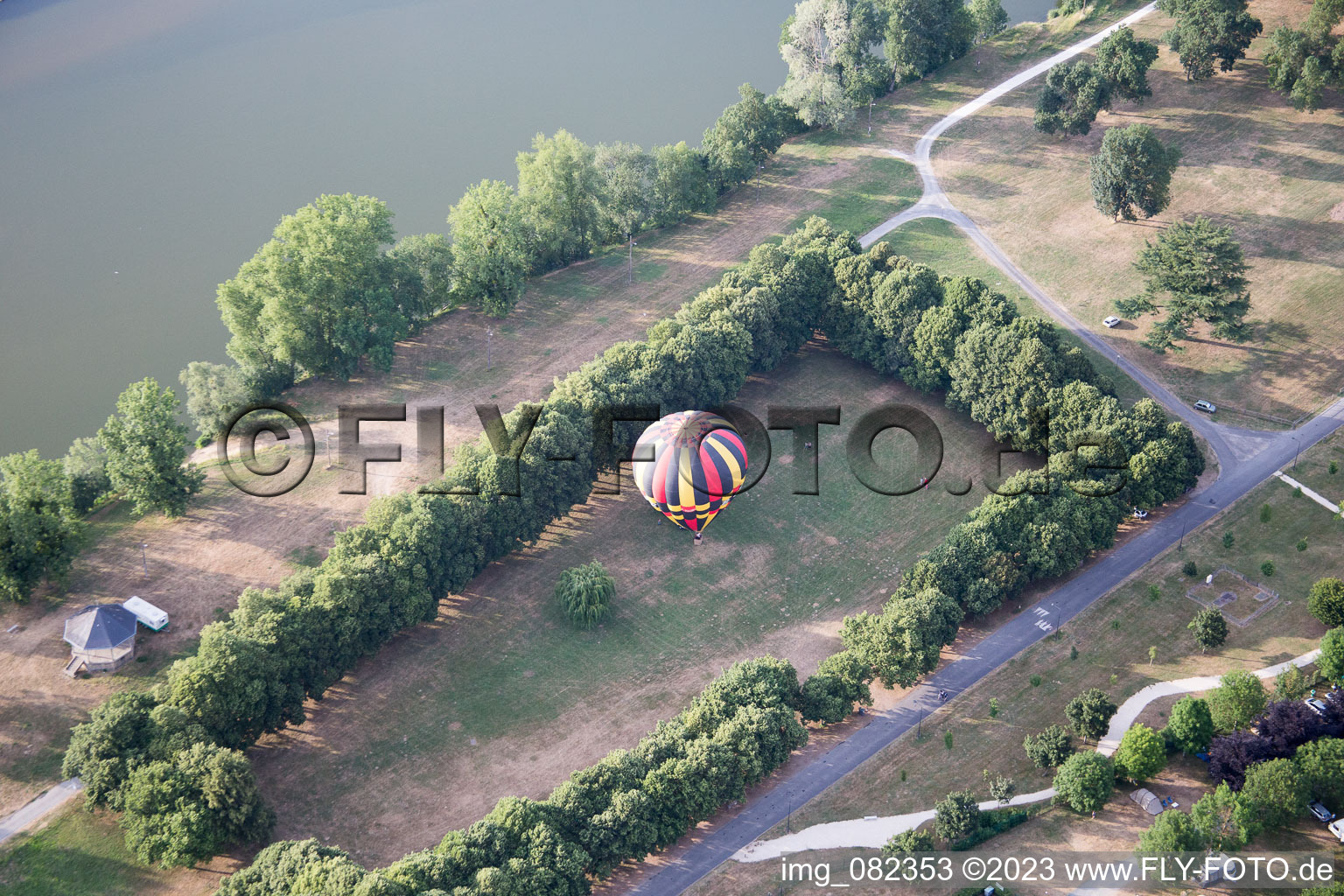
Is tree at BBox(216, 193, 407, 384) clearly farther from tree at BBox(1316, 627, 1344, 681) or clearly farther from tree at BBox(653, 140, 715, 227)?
tree at BBox(1316, 627, 1344, 681)

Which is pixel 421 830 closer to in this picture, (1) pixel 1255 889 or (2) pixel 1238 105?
Result: (1) pixel 1255 889

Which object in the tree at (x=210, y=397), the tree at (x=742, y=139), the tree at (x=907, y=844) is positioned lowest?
the tree at (x=907, y=844)

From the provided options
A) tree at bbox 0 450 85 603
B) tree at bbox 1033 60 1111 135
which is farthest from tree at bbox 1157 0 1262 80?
tree at bbox 0 450 85 603

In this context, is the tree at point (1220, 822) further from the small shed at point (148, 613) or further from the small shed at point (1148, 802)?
the small shed at point (148, 613)

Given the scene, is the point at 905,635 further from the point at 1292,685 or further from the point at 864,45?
the point at 864,45

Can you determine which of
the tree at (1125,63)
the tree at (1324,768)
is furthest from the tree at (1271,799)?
the tree at (1125,63)

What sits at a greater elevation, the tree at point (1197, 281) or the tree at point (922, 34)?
the tree at point (922, 34)
